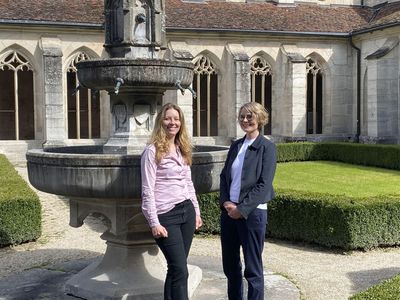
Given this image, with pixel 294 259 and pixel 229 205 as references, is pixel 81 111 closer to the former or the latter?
pixel 294 259

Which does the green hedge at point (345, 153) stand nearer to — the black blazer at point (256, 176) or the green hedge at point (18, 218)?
the green hedge at point (18, 218)

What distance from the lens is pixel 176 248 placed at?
178 inches

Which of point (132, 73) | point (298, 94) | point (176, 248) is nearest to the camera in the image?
point (176, 248)

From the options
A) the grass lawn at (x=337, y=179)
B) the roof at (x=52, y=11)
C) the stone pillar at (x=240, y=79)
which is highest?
the roof at (x=52, y=11)

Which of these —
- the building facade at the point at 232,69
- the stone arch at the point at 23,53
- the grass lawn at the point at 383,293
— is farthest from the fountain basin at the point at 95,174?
the stone arch at the point at 23,53

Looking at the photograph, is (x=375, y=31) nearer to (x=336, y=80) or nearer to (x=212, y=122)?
(x=336, y=80)

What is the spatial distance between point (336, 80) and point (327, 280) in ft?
56.9

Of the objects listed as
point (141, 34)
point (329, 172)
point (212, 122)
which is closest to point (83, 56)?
point (212, 122)

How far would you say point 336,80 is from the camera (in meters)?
23.1

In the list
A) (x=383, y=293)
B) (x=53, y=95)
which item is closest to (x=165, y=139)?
(x=383, y=293)

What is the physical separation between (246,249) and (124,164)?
1233 millimetres

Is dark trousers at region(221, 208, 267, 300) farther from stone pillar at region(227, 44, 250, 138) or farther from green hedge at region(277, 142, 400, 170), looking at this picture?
stone pillar at region(227, 44, 250, 138)

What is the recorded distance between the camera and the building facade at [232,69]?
19.2 m

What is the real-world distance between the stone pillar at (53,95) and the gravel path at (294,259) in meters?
9.19
